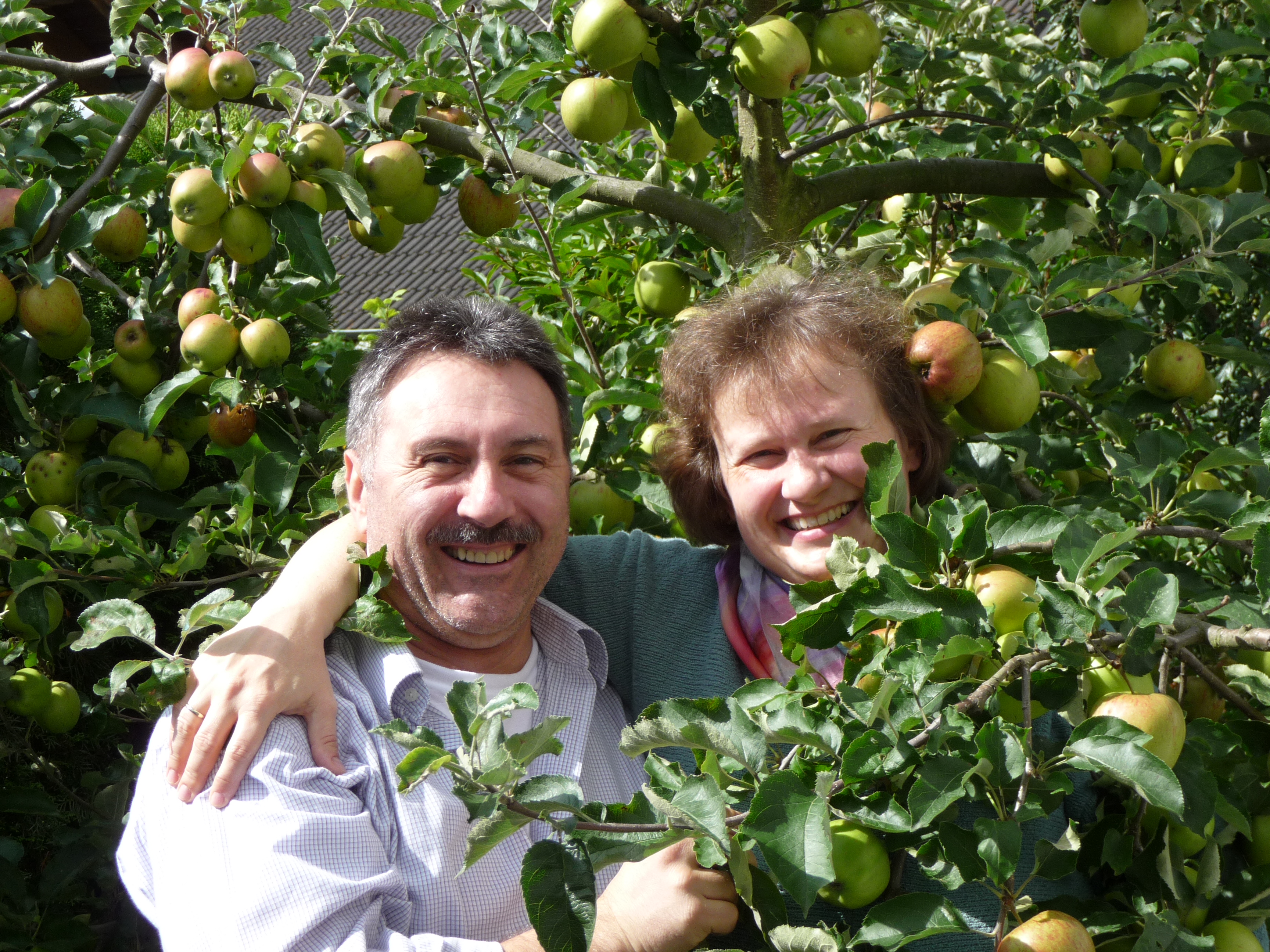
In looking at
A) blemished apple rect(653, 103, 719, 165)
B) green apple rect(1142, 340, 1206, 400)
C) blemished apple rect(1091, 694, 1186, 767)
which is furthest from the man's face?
green apple rect(1142, 340, 1206, 400)

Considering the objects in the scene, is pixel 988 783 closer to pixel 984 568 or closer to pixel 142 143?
pixel 984 568

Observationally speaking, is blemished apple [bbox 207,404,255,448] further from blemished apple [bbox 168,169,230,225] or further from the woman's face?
the woman's face

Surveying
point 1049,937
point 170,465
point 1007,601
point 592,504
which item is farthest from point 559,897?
point 170,465

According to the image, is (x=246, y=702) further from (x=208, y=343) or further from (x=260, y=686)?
(x=208, y=343)

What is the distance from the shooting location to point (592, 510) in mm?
2002

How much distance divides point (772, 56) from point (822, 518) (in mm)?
680

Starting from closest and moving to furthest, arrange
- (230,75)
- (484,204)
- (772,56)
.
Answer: (772,56), (230,75), (484,204)

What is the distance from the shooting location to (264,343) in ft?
6.16

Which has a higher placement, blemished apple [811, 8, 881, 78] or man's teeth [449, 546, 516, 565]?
blemished apple [811, 8, 881, 78]

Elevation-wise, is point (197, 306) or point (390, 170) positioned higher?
point (390, 170)

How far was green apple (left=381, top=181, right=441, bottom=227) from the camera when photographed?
202 centimetres

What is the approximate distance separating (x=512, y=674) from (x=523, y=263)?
2.01 m

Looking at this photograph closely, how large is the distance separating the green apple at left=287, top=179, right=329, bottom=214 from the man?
28cm

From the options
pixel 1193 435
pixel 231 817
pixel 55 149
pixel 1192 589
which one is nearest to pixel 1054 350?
pixel 1193 435
